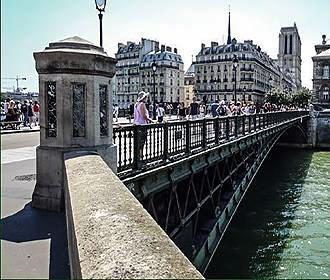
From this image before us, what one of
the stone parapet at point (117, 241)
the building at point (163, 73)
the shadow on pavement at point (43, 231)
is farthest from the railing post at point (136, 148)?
the building at point (163, 73)

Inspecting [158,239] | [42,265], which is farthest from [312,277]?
[158,239]

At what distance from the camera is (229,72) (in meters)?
107

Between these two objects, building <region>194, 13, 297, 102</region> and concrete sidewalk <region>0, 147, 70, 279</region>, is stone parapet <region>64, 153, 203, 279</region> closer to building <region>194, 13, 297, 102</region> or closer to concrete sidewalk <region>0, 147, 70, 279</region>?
concrete sidewalk <region>0, 147, 70, 279</region>

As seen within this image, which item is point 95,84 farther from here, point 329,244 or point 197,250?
point 329,244

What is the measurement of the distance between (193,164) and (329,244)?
8.55 meters

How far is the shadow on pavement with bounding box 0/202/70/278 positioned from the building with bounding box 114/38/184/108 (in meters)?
102

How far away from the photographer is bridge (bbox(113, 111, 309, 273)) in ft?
27.2

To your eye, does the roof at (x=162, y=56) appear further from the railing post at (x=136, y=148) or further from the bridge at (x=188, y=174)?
the railing post at (x=136, y=148)

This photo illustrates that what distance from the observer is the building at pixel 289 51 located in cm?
17225

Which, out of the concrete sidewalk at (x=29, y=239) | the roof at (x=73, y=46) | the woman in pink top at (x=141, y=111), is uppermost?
the roof at (x=73, y=46)

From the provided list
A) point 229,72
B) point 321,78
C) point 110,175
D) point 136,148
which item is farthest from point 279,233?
point 229,72

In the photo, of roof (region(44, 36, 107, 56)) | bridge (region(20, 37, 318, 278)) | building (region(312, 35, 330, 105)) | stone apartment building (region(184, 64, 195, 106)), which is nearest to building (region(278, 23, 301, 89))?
stone apartment building (region(184, 64, 195, 106))

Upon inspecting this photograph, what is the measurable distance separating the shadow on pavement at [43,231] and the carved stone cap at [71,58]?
6.77 ft

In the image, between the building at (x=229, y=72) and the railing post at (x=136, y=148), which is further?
the building at (x=229, y=72)
